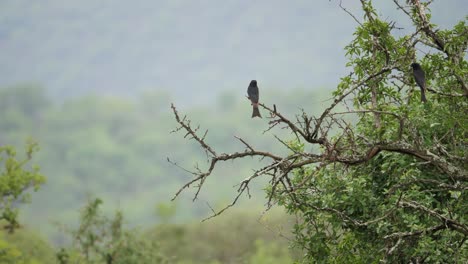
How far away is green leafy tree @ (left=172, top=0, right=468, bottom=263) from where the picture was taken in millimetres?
8930

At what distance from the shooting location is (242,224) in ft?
227

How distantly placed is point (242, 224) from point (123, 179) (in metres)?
119

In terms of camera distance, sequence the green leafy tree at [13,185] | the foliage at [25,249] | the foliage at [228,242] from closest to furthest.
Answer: the green leafy tree at [13,185], the foliage at [25,249], the foliage at [228,242]

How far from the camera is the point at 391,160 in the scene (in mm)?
10078

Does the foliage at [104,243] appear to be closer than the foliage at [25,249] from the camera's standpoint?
Yes

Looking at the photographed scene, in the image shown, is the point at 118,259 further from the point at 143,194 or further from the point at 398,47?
the point at 143,194

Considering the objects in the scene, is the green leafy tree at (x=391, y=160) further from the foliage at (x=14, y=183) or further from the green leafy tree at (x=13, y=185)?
the foliage at (x=14, y=183)

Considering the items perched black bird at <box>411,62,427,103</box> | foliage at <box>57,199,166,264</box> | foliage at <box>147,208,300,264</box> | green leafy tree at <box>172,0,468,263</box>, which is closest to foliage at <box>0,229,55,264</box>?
foliage at <box>57,199,166,264</box>

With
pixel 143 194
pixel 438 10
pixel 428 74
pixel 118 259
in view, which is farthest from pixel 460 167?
pixel 143 194

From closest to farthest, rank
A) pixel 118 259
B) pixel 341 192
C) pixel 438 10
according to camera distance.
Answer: pixel 341 192
pixel 438 10
pixel 118 259

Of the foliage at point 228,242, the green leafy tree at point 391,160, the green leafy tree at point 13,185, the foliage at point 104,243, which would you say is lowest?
the green leafy tree at point 391,160

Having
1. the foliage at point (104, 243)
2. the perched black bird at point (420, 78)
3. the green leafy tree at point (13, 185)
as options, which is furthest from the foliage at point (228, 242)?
the perched black bird at point (420, 78)

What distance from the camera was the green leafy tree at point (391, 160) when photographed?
8.93 meters

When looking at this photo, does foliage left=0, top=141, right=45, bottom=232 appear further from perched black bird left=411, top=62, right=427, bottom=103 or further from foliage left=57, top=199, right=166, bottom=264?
perched black bird left=411, top=62, right=427, bottom=103
